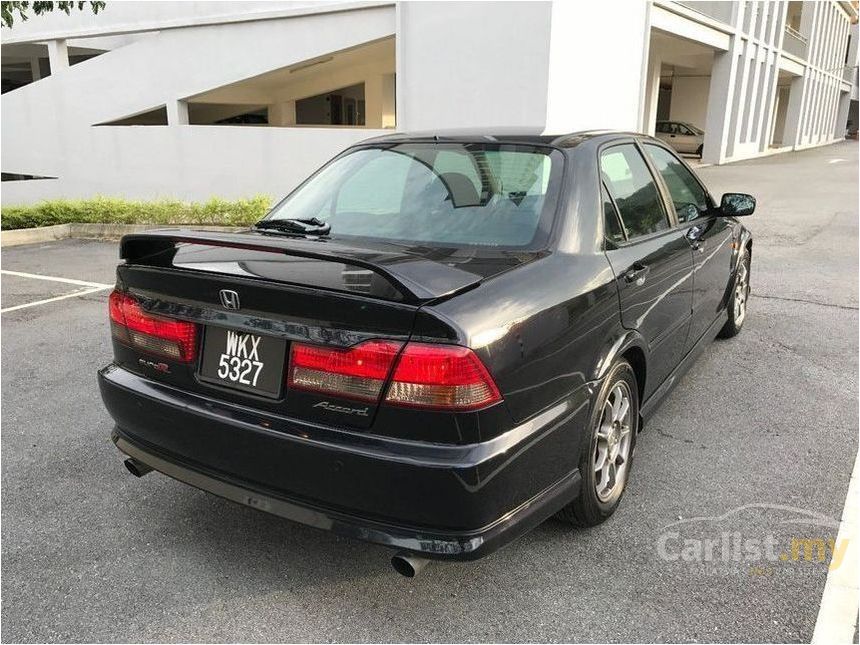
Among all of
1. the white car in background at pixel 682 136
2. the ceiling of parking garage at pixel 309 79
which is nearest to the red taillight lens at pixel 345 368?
the ceiling of parking garage at pixel 309 79

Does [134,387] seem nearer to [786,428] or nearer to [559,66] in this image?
[786,428]

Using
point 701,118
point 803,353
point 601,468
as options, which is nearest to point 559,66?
point 803,353

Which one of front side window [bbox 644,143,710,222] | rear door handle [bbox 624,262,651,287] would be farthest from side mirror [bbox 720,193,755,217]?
rear door handle [bbox 624,262,651,287]

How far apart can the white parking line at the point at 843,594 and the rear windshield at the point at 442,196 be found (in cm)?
167

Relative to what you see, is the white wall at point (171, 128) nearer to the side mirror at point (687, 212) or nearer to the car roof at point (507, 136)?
the side mirror at point (687, 212)

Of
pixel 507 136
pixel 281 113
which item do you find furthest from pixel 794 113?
pixel 507 136

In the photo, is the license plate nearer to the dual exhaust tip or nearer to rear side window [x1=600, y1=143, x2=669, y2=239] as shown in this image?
the dual exhaust tip

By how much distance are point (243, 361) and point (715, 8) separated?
907 inches

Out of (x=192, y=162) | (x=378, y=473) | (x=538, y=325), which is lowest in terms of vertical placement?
(x=378, y=473)

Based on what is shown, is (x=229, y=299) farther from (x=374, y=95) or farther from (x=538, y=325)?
(x=374, y=95)

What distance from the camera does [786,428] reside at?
153 inches

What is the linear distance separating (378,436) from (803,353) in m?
4.16

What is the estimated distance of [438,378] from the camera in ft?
6.81

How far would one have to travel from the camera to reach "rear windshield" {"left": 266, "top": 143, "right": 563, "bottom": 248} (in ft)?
9.33
